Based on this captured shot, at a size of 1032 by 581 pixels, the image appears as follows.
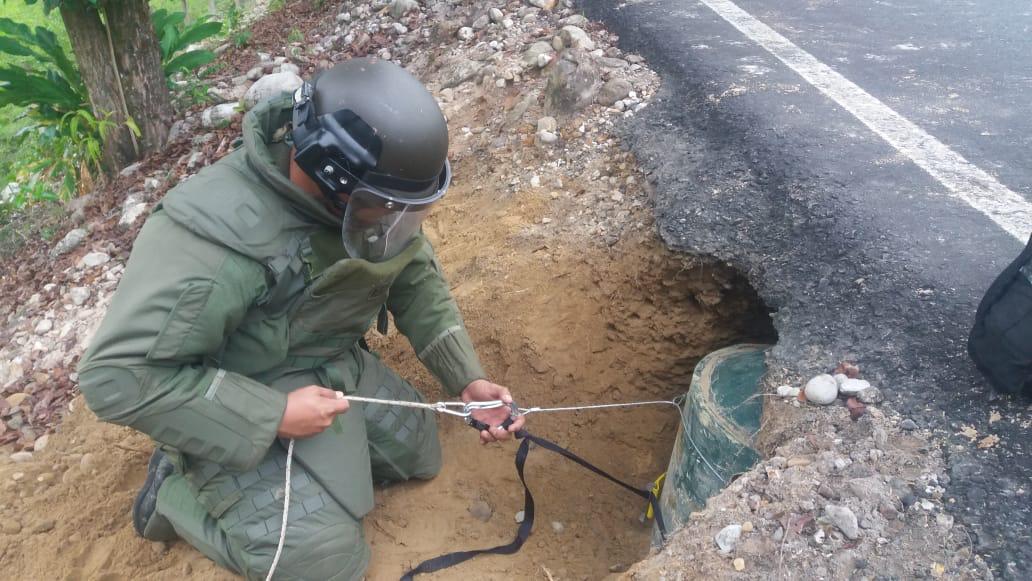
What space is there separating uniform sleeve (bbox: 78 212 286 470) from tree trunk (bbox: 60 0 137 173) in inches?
138

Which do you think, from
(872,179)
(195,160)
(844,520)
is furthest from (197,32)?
(844,520)

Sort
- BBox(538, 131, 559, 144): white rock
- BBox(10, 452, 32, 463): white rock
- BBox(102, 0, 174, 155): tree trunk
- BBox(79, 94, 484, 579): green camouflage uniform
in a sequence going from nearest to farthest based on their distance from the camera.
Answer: BBox(79, 94, 484, 579): green camouflage uniform
BBox(10, 452, 32, 463): white rock
BBox(538, 131, 559, 144): white rock
BBox(102, 0, 174, 155): tree trunk

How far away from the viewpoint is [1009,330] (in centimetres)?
202

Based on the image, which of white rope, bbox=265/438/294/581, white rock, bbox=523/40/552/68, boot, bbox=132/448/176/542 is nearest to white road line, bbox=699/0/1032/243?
white rock, bbox=523/40/552/68

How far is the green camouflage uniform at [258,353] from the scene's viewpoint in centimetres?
212

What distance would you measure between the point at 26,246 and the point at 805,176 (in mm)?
5366

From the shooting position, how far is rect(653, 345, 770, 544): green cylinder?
8.03 feet

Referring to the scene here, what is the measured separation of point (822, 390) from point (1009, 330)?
1.73 feet

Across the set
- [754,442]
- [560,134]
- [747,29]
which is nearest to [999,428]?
[754,442]

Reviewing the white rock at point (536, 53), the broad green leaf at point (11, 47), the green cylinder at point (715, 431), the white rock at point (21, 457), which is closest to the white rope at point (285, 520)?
the green cylinder at point (715, 431)

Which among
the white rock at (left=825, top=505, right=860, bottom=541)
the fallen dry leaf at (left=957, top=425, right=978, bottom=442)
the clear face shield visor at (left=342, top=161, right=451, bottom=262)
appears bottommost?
the white rock at (left=825, top=505, right=860, bottom=541)

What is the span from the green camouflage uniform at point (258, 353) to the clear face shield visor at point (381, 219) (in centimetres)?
6

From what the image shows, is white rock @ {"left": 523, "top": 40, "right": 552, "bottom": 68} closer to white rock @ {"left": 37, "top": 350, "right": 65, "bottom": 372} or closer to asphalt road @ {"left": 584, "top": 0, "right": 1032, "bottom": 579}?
asphalt road @ {"left": 584, "top": 0, "right": 1032, "bottom": 579}

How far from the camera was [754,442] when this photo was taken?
94.0 inches
